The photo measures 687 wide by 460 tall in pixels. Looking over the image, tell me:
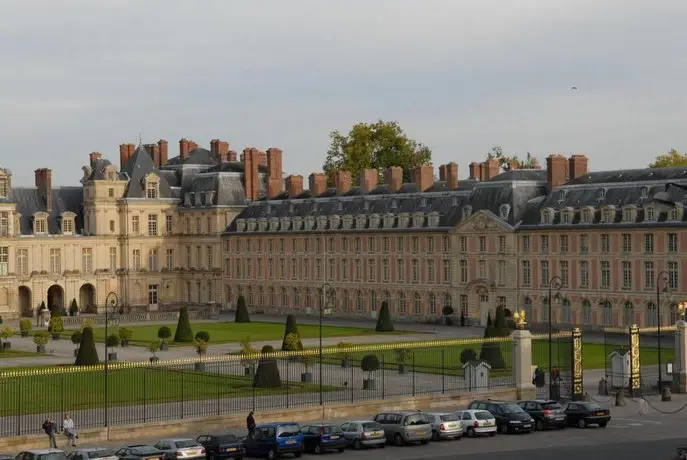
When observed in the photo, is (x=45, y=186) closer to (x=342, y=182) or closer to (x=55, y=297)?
(x=55, y=297)

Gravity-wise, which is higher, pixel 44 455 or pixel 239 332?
pixel 239 332

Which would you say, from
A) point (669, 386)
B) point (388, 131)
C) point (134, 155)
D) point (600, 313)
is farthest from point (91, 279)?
point (669, 386)

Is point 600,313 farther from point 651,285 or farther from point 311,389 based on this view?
point 311,389

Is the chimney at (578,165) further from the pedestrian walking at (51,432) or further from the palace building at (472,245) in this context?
the pedestrian walking at (51,432)

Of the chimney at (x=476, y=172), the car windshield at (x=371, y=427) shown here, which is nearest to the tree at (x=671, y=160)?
the chimney at (x=476, y=172)

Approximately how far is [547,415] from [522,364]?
21.6 feet

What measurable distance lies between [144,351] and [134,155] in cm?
3986

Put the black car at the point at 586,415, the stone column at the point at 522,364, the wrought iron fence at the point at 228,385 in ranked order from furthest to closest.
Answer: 1. the stone column at the point at 522,364
2. the wrought iron fence at the point at 228,385
3. the black car at the point at 586,415

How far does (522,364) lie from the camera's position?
46594mm

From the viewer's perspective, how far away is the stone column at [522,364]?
46.4m

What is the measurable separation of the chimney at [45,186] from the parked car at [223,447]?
6737cm

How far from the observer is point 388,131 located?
376 feet

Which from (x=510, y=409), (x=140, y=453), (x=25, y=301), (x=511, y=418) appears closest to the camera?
(x=140, y=453)

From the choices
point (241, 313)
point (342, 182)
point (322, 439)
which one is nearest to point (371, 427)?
point (322, 439)
